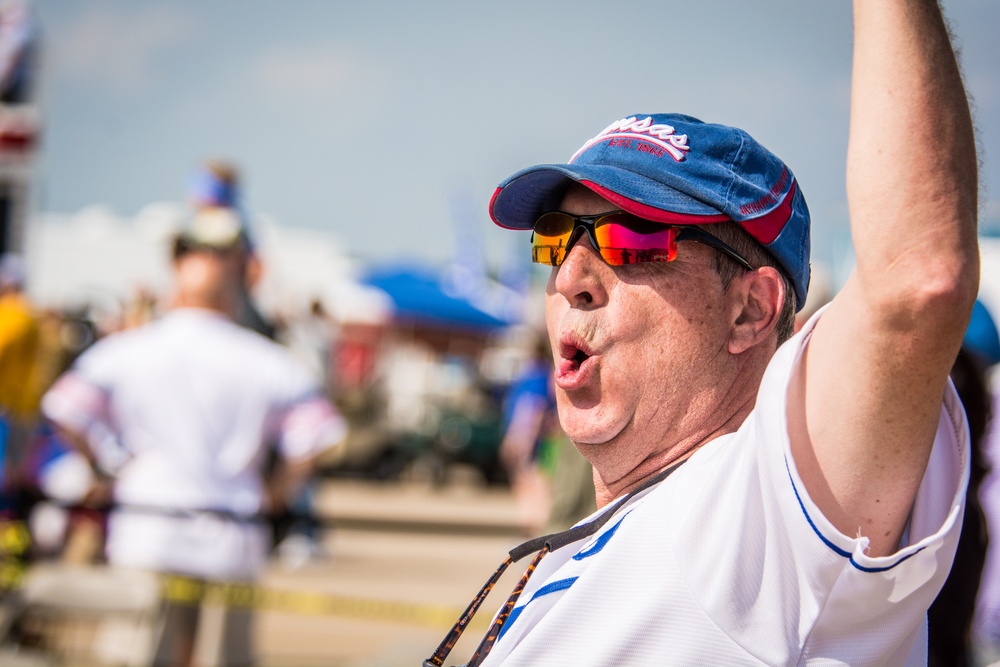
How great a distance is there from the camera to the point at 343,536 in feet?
37.9

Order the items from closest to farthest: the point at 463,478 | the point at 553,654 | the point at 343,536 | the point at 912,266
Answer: the point at 912,266 → the point at 553,654 → the point at 343,536 → the point at 463,478

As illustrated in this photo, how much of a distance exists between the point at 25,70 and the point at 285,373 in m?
4.08

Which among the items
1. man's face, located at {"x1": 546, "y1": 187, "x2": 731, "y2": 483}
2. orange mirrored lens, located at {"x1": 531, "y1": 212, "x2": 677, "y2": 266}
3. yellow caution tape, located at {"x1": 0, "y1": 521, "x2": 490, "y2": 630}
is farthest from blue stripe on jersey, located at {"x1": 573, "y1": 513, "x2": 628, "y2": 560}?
yellow caution tape, located at {"x1": 0, "y1": 521, "x2": 490, "y2": 630}

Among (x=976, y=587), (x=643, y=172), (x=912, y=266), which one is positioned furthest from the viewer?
(x=976, y=587)

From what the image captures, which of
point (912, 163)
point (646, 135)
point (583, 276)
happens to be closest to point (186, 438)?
point (583, 276)

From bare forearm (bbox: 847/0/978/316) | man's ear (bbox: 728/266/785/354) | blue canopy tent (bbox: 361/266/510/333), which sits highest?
bare forearm (bbox: 847/0/978/316)

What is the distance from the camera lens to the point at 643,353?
1.62 meters

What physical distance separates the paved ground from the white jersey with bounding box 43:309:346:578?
120cm

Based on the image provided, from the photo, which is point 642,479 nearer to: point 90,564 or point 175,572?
point 175,572

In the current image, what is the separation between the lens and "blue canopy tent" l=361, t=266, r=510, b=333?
18.6 m

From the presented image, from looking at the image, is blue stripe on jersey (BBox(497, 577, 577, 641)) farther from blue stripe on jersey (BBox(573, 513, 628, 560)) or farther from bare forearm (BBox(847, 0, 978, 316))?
bare forearm (BBox(847, 0, 978, 316))

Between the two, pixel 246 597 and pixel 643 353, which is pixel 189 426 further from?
pixel 643 353

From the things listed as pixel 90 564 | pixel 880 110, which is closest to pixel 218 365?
pixel 90 564

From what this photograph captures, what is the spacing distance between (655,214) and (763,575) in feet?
1.77
